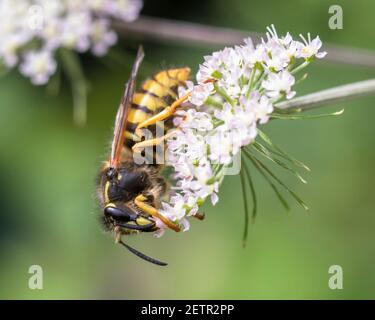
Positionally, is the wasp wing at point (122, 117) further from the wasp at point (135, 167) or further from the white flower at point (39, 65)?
the white flower at point (39, 65)

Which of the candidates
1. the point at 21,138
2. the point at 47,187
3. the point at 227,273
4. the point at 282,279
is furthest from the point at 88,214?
the point at 282,279

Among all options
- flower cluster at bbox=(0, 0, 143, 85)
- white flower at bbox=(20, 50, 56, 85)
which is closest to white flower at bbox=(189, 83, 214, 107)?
flower cluster at bbox=(0, 0, 143, 85)

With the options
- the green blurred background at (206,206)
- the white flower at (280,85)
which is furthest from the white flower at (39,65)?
the white flower at (280,85)

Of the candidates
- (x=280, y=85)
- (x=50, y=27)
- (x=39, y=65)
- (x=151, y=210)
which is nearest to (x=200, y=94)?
(x=280, y=85)

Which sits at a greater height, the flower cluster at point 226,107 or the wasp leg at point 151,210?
the flower cluster at point 226,107

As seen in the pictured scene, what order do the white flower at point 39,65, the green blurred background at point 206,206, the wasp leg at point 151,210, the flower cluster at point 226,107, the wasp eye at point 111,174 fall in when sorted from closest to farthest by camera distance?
the flower cluster at point 226,107
the wasp leg at point 151,210
the wasp eye at point 111,174
the white flower at point 39,65
the green blurred background at point 206,206

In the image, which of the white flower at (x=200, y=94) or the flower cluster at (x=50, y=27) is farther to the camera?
the flower cluster at (x=50, y=27)

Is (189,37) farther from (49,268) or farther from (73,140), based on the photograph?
(49,268)

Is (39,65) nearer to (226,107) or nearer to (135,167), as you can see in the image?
(135,167)
